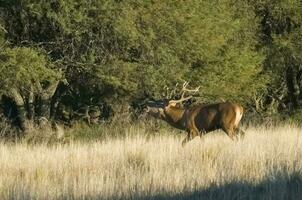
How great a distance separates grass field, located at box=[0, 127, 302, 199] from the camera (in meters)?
8.12

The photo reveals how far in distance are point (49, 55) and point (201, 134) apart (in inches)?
360

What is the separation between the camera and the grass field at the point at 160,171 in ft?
26.6

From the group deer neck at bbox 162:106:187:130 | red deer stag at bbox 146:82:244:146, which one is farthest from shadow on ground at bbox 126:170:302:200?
deer neck at bbox 162:106:187:130

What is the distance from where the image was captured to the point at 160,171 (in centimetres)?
977

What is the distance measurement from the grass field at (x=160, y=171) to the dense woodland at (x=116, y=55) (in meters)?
8.95

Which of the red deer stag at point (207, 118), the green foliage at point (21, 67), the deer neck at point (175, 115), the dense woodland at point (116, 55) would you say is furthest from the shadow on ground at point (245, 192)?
the dense woodland at point (116, 55)

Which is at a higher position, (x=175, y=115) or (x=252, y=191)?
(x=175, y=115)

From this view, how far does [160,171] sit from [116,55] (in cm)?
1446

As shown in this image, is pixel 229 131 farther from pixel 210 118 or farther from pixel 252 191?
pixel 252 191

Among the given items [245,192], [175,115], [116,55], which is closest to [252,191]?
[245,192]

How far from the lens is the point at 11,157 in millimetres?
12469

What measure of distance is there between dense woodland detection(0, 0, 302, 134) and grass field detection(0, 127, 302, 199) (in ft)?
29.4

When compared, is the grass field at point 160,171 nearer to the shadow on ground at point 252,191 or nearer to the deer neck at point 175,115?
the shadow on ground at point 252,191

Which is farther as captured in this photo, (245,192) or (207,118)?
(207,118)
